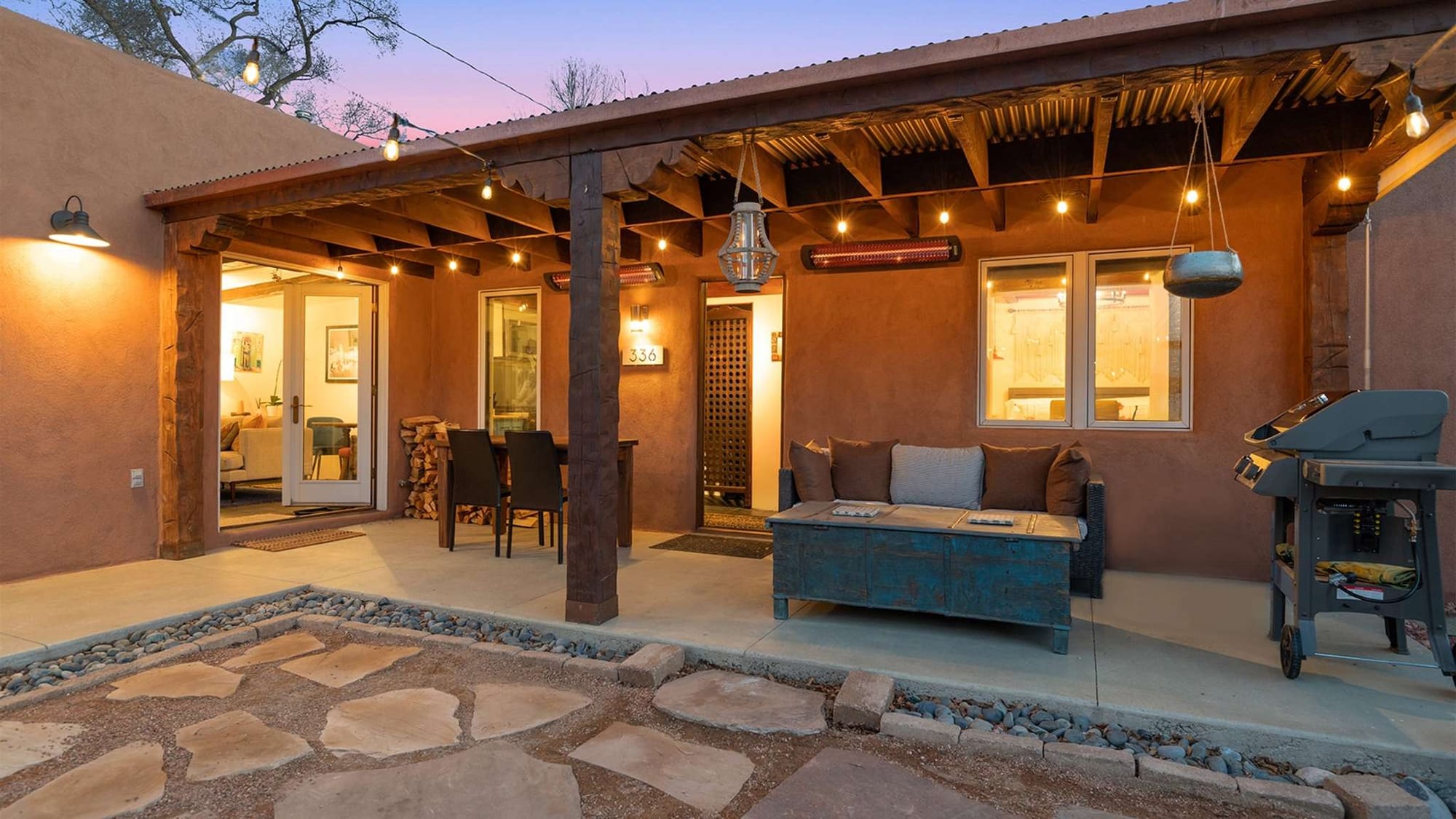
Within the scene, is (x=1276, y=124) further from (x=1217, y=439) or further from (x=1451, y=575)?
(x=1451, y=575)

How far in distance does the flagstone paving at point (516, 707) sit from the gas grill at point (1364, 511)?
289 centimetres

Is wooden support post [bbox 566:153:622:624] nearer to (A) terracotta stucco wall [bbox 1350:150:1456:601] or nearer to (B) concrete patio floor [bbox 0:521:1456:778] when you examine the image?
(B) concrete patio floor [bbox 0:521:1456:778]

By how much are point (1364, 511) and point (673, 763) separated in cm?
285

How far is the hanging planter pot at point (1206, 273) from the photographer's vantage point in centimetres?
326

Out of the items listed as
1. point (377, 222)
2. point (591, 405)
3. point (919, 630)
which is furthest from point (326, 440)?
point (919, 630)

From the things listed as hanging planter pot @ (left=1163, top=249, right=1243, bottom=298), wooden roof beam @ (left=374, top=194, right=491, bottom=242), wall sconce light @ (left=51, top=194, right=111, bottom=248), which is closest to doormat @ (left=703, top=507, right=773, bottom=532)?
wooden roof beam @ (left=374, top=194, right=491, bottom=242)

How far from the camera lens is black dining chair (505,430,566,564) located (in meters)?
5.25

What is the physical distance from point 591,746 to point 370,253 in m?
5.24

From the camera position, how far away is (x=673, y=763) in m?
2.59

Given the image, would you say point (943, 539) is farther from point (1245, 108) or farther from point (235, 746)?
point (235, 746)

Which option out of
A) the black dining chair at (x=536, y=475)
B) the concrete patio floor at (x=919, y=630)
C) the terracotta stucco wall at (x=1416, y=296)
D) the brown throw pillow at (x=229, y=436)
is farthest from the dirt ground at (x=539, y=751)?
the brown throw pillow at (x=229, y=436)

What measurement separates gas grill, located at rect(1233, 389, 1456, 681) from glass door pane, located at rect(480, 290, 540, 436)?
231 inches

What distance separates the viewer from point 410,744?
2.71 meters

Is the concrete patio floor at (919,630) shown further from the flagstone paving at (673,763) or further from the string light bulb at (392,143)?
the string light bulb at (392,143)
